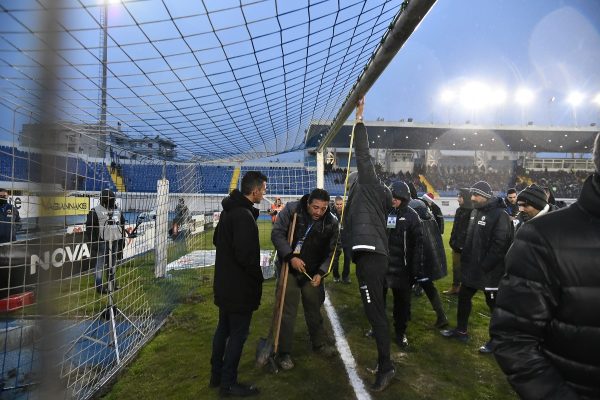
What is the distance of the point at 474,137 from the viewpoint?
36.6m

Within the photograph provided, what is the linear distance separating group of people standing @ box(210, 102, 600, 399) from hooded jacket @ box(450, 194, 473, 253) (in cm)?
2

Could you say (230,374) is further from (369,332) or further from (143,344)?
(369,332)

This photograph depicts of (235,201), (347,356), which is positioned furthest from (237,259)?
(347,356)

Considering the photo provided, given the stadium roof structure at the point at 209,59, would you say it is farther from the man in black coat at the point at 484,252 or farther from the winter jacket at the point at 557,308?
the man in black coat at the point at 484,252

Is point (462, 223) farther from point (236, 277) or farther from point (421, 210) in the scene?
point (236, 277)

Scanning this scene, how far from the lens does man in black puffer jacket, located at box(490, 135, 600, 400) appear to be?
1.28 metres

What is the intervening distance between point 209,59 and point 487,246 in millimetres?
3771

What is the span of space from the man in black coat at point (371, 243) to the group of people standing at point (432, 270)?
0.01 meters

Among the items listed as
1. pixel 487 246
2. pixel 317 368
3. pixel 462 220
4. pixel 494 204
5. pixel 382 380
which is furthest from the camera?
pixel 462 220

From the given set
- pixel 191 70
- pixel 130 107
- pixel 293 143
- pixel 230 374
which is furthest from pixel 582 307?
pixel 293 143

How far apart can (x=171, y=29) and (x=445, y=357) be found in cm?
434

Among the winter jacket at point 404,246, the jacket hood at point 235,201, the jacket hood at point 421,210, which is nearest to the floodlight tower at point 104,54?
the jacket hood at point 235,201

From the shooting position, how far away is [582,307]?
1.29 metres

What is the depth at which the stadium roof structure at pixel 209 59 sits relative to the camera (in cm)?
271
